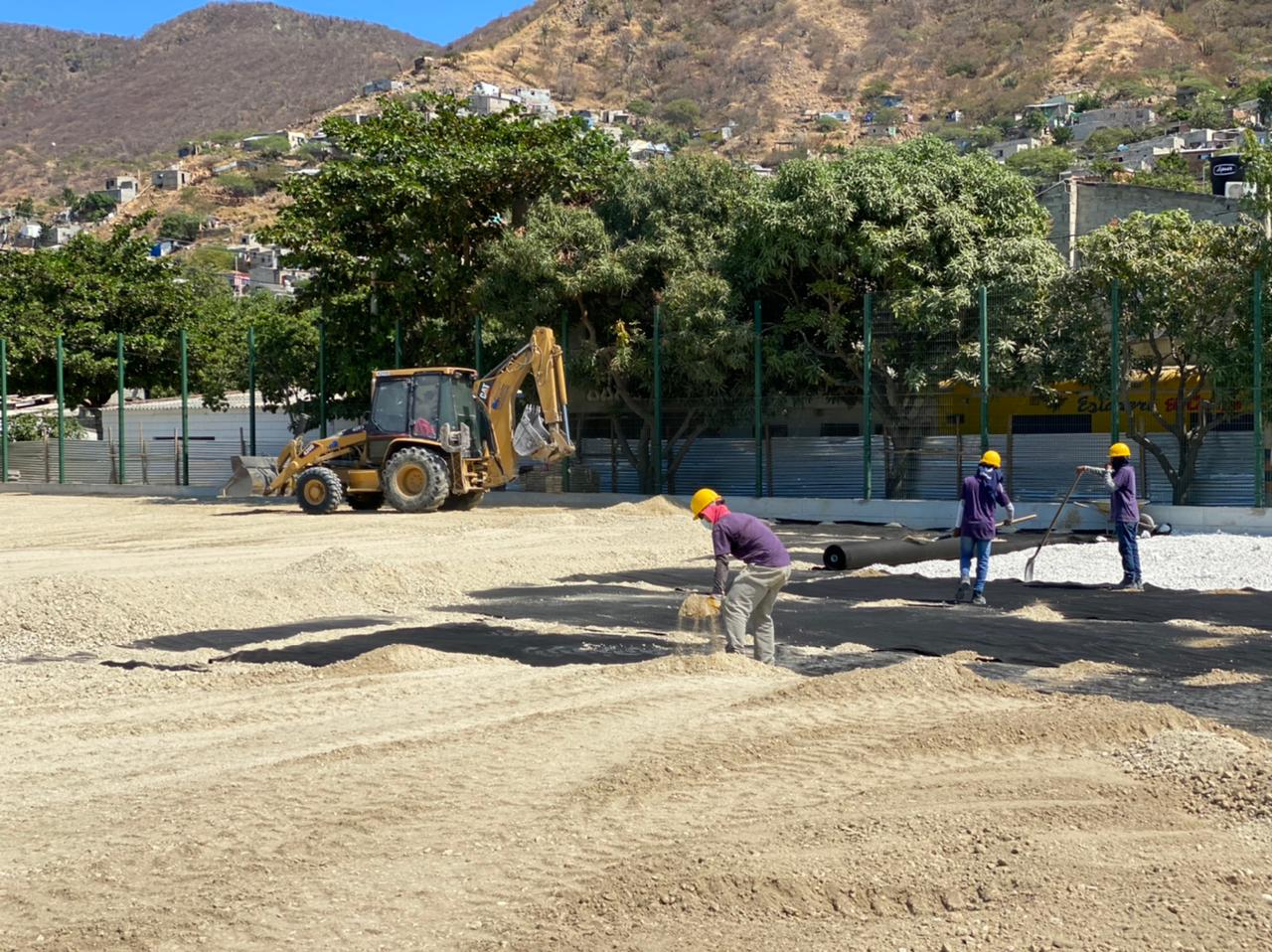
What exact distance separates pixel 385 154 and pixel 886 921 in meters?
31.5

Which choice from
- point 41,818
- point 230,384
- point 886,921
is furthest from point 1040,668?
point 230,384

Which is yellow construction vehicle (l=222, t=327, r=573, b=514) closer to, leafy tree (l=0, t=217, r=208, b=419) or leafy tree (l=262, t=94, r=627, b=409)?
leafy tree (l=262, t=94, r=627, b=409)

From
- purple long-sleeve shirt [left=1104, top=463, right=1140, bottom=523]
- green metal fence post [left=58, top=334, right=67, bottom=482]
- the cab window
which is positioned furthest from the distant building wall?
green metal fence post [left=58, top=334, right=67, bottom=482]

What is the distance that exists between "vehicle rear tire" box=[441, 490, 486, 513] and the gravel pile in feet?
39.4

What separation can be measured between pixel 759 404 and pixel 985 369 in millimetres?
4572

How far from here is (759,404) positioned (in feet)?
91.3

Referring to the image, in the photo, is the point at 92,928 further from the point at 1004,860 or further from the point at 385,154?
the point at 385,154

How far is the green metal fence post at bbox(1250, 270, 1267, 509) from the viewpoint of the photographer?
21812 millimetres

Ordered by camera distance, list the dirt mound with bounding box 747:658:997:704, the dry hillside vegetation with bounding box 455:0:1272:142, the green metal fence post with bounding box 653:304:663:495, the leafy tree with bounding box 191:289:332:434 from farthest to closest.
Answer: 1. the dry hillside vegetation with bounding box 455:0:1272:142
2. the leafy tree with bounding box 191:289:332:434
3. the green metal fence post with bounding box 653:304:663:495
4. the dirt mound with bounding box 747:658:997:704

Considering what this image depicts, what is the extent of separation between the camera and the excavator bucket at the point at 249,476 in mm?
33750

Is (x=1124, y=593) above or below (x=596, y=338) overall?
below

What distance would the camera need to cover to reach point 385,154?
3528 centimetres

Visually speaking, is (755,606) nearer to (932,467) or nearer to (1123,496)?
(1123,496)

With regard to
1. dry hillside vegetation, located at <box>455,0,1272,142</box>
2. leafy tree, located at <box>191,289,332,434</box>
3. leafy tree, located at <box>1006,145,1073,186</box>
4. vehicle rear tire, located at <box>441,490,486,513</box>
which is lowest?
vehicle rear tire, located at <box>441,490,486,513</box>
